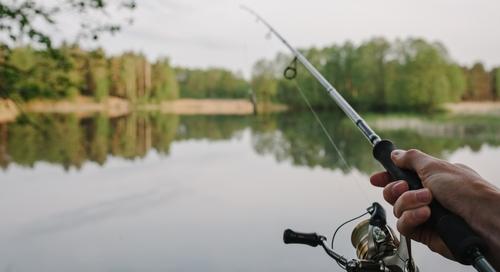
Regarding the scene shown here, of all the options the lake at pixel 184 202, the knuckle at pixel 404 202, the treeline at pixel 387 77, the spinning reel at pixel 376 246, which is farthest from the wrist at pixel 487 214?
the treeline at pixel 387 77

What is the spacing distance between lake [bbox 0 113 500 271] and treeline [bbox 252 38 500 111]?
22.2 m

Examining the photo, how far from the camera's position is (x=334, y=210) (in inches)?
365

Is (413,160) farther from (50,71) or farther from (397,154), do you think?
(50,71)

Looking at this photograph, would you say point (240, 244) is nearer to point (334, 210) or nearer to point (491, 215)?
point (334, 210)

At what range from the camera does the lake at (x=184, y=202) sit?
6.78 meters

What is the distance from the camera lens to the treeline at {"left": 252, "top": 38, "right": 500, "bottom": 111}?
41.3 metres

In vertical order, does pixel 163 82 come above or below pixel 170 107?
above

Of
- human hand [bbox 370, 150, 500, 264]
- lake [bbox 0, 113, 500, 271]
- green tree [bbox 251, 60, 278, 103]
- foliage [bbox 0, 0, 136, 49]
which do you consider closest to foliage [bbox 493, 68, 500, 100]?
green tree [bbox 251, 60, 278, 103]

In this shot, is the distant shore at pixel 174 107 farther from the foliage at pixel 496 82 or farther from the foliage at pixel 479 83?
the foliage at pixel 496 82

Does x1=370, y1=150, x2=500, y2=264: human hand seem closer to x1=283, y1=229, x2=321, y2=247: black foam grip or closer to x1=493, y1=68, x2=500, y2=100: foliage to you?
x1=283, y1=229, x2=321, y2=247: black foam grip

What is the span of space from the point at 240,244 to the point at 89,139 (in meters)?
18.7

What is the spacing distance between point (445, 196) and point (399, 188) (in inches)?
5.1

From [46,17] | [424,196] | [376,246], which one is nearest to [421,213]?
[424,196]

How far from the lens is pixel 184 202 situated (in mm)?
10359
